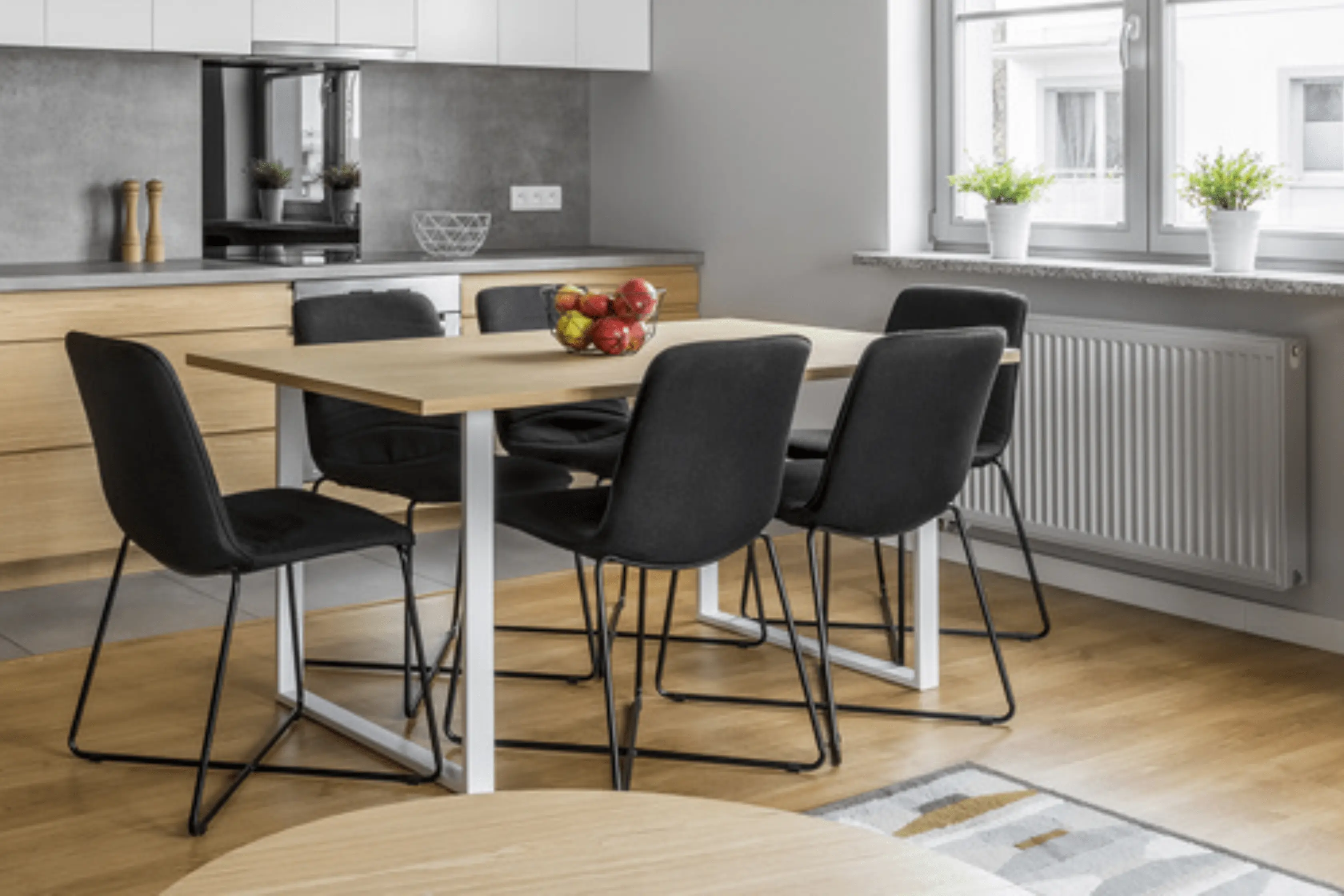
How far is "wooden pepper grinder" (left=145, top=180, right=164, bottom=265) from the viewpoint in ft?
17.6

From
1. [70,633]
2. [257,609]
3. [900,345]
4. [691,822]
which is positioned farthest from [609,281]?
[691,822]

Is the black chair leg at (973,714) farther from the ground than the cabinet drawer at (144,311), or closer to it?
closer to it

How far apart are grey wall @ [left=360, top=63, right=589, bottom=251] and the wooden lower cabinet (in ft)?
2.08

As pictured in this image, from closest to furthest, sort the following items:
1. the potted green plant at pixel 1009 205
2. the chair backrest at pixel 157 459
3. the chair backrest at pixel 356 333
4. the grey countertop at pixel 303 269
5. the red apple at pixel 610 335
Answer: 1. the chair backrest at pixel 157 459
2. the red apple at pixel 610 335
3. the chair backrest at pixel 356 333
4. the grey countertop at pixel 303 269
5. the potted green plant at pixel 1009 205

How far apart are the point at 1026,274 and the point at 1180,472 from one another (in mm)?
745

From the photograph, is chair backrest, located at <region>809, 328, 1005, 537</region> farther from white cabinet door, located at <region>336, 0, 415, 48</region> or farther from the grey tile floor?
white cabinet door, located at <region>336, 0, 415, 48</region>

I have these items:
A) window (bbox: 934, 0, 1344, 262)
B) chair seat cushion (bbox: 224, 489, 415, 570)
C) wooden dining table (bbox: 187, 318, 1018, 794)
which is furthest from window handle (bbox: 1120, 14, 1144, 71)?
chair seat cushion (bbox: 224, 489, 415, 570)

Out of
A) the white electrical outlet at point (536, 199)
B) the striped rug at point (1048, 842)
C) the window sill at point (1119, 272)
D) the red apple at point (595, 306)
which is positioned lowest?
the striped rug at point (1048, 842)

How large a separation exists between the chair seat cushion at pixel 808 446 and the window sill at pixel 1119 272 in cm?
82

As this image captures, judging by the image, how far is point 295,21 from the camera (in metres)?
5.35

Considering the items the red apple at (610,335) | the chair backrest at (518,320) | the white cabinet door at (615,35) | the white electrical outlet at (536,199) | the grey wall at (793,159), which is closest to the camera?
the red apple at (610,335)

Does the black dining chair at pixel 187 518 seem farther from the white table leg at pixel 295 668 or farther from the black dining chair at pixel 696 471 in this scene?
the black dining chair at pixel 696 471

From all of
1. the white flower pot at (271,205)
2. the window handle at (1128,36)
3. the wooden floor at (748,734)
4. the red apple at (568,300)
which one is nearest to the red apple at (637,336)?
the red apple at (568,300)

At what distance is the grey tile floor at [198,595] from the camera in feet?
14.3
